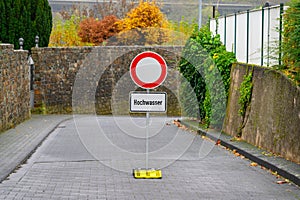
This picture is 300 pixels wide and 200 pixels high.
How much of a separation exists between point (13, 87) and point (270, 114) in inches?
376

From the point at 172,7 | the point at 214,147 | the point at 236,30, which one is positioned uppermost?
the point at 172,7

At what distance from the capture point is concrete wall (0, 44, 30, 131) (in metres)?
19.3

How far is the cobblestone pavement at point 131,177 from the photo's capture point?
9898mm

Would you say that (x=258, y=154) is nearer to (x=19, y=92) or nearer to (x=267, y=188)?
(x=267, y=188)

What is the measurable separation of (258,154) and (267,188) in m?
3.33

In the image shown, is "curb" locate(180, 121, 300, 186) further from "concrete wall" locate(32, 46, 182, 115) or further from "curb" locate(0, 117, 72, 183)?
"concrete wall" locate(32, 46, 182, 115)

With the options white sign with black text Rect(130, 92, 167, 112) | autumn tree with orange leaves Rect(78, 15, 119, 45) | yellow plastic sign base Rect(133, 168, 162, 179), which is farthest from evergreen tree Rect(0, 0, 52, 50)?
yellow plastic sign base Rect(133, 168, 162, 179)

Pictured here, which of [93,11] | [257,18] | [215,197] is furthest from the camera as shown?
[93,11]

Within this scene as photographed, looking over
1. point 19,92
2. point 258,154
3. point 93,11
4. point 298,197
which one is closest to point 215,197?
point 298,197

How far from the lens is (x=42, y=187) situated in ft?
34.0

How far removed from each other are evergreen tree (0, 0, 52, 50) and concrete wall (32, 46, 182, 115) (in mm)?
814

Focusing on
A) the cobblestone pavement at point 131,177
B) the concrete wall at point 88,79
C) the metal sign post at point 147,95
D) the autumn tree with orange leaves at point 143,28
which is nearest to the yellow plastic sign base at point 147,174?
the metal sign post at point 147,95

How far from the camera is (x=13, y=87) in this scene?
70.6 feet

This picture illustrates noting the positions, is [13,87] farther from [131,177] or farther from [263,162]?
[131,177]
